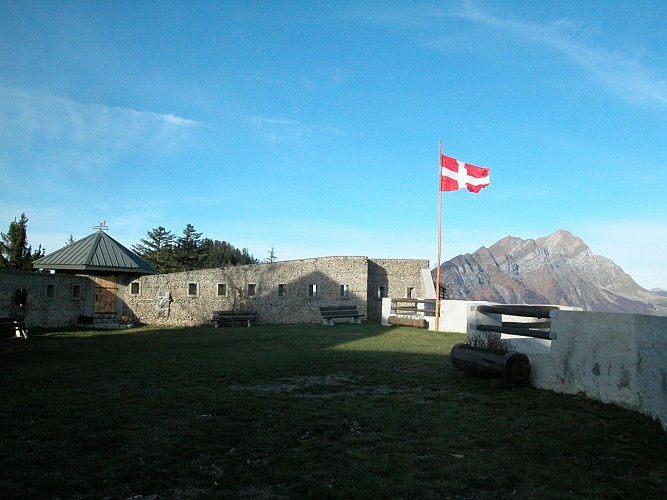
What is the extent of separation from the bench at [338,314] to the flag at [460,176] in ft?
31.7

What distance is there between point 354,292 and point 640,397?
2405 cm

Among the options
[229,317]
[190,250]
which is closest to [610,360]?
[229,317]

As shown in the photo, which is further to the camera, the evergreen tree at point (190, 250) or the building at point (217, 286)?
the evergreen tree at point (190, 250)

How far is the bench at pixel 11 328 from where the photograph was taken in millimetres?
19266

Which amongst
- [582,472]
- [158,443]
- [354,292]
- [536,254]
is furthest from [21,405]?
[536,254]

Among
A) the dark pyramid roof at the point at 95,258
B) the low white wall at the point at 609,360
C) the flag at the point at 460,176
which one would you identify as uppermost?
the flag at the point at 460,176

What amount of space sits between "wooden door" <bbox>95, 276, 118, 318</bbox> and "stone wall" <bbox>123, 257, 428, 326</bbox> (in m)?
0.86

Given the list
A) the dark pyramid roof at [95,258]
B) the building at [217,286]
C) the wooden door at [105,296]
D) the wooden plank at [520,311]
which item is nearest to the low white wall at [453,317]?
the wooden plank at [520,311]

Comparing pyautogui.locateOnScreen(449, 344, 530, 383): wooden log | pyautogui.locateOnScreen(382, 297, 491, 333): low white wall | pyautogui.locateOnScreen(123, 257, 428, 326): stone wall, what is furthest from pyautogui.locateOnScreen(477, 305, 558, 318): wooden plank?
pyautogui.locateOnScreen(123, 257, 428, 326): stone wall

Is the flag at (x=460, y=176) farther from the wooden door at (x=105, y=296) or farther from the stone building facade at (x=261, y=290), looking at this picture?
the wooden door at (x=105, y=296)

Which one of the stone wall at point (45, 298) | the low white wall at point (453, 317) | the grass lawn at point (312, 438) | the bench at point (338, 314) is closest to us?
the grass lawn at point (312, 438)

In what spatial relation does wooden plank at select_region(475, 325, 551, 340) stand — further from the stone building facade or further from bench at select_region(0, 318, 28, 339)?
the stone building facade

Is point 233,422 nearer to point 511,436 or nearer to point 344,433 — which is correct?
point 344,433

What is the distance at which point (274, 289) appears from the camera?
101ft
